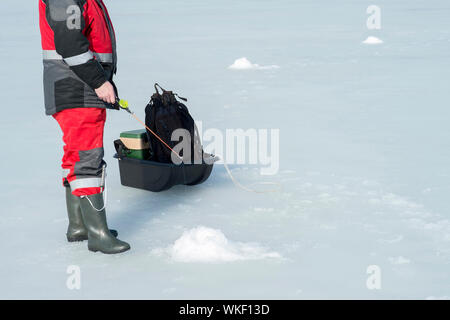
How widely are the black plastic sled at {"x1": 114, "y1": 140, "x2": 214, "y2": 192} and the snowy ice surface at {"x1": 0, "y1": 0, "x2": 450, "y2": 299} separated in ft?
0.25

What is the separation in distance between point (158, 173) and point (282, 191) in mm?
801

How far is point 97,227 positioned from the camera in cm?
325

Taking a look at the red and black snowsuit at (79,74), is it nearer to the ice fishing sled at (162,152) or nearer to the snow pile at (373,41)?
the ice fishing sled at (162,152)

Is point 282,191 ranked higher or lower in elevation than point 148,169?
lower

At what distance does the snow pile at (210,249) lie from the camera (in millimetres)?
3180

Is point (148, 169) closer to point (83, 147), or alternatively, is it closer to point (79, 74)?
point (83, 147)

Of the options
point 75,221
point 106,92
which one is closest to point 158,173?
point 75,221

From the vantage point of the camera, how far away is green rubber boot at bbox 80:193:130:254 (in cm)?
323

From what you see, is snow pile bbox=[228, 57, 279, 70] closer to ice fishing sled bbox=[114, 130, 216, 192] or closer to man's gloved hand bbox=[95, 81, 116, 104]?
ice fishing sled bbox=[114, 130, 216, 192]

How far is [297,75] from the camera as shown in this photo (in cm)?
865

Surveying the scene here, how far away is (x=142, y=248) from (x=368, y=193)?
1.55 metres
